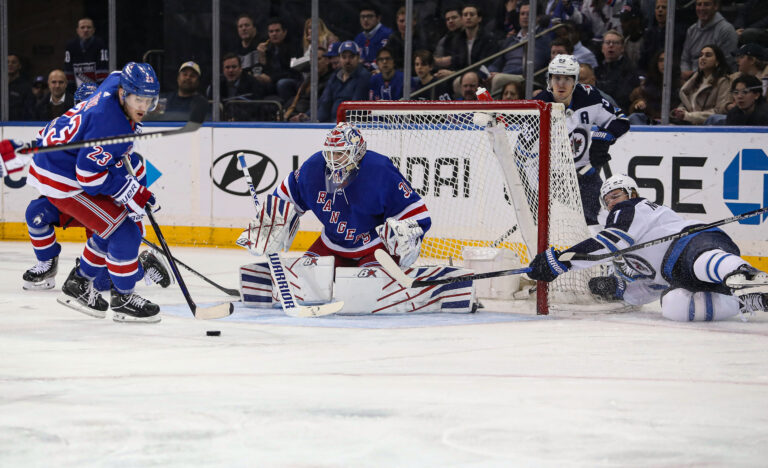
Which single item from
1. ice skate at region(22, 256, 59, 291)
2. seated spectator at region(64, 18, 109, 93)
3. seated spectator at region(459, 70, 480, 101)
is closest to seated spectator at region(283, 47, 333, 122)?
seated spectator at region(459, 70, 480, 101)

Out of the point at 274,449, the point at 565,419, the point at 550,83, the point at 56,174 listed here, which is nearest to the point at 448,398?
the point at 565,419

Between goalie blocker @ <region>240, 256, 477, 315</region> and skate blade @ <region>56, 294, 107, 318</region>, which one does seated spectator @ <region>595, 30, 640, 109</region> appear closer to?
goalie blocker @ <region>240, 256, 477, 315</region>

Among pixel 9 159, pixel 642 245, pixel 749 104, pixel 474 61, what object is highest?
pixel 474 61

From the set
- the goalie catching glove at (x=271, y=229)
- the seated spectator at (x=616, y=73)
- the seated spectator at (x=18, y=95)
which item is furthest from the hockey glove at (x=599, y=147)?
the seated spectator at (x=18, y=95)

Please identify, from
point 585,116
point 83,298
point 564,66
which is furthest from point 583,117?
point 83,298

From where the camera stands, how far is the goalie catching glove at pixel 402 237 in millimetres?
3908

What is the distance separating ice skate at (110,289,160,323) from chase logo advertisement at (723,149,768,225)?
3.14 meters

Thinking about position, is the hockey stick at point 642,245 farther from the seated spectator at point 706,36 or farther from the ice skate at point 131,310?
the seated spectator at point 706,36

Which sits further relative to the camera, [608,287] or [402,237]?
[608,287]

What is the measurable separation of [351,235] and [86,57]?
394 cm

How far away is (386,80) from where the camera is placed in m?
6.52

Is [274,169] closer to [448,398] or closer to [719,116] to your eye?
[719,116]

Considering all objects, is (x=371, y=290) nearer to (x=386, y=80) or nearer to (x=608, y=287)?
(x=608, y=287)

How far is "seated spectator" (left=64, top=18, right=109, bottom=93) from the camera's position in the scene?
7234 millimetres
